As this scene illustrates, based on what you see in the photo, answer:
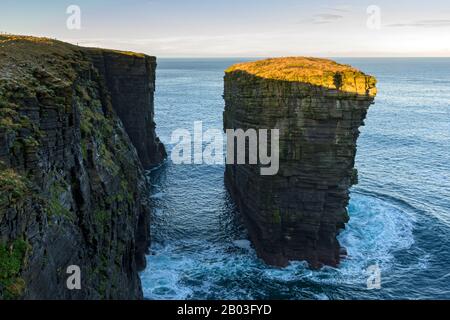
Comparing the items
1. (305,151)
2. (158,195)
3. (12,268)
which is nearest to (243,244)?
(305,151)

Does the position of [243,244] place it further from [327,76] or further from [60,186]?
[60,186]

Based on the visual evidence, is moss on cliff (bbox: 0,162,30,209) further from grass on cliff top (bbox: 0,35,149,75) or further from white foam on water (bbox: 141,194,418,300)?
white foam on water (bbox: 141,194,418,300)

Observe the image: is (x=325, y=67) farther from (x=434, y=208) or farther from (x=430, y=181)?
(x=430, y=181)

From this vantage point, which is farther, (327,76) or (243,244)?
(243,244)

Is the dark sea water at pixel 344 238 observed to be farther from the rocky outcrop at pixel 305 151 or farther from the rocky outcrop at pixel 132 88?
the rocky outcrop at pixel 132 88

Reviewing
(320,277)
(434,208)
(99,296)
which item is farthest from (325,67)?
(99,296)

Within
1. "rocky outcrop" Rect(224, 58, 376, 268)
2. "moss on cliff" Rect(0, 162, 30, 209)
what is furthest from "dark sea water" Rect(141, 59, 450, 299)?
"moss on cliff" Rect(0, 162, 30, 209)
